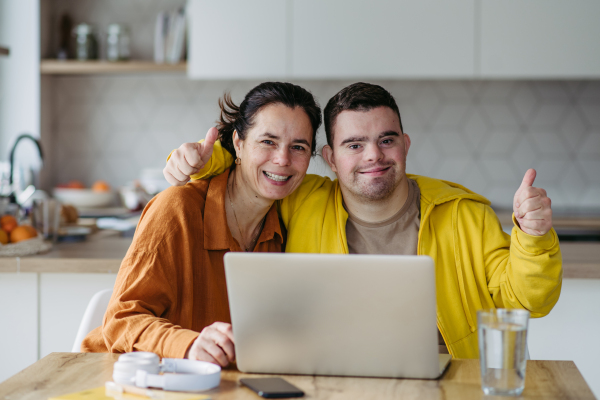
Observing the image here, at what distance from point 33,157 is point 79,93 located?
0.50 meters

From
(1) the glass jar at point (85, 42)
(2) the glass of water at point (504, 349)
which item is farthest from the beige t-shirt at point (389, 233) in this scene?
(1) the glass jar at point (85, 42)

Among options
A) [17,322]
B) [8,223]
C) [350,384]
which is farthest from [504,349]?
[8,223]

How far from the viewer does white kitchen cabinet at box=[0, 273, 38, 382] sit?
1923 mm

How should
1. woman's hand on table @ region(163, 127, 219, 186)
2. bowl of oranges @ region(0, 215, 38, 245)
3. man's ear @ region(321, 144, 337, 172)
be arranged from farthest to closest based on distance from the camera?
bowl of oranges @ region(0, 215, 38, 245) → man's ear @ region(321, 144, 337, 172) → woman's hand on table @ region(163, 127, 219, 186)

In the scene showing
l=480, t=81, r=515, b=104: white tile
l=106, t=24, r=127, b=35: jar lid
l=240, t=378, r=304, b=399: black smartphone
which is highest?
l=106, t=24, r=127, b=35: jar lid

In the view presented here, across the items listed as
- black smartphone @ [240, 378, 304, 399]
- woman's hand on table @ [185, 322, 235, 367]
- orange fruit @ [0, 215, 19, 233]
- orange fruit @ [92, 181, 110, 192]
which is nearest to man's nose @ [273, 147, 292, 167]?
woman's hand on table @ [185, 322, 235, 367]

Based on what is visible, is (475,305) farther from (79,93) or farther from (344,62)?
(79,93)

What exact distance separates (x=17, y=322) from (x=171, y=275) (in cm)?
96

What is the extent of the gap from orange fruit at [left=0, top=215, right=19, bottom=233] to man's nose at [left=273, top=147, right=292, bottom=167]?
112 centimetres

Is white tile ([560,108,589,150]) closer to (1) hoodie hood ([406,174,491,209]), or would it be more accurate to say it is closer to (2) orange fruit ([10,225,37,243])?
(1) hoodie hood ([406,174,491,209])

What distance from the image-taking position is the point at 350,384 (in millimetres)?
916

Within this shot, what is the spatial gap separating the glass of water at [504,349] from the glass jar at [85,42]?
10.7ft

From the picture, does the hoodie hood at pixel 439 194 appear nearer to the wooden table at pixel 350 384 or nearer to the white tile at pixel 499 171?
the wooden table at pixel 350 384

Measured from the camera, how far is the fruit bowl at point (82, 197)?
11.2 feet
